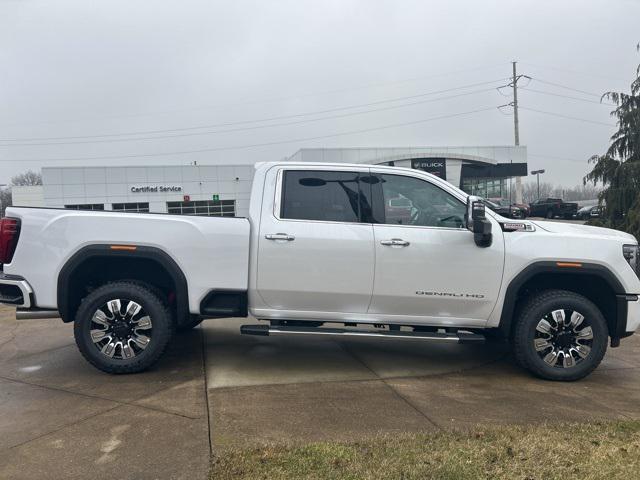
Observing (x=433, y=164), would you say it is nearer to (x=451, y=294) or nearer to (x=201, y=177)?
(x=201, y=177)

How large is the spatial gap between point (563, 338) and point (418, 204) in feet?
6.30

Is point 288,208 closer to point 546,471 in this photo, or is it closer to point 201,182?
point 546,471

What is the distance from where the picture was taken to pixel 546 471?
3199mm

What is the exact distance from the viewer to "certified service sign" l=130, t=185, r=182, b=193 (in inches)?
1535

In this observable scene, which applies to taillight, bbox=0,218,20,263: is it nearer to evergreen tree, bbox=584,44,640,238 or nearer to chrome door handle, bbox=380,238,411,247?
chrome door handle, bbox=380,238,411,247

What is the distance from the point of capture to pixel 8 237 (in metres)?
4.89

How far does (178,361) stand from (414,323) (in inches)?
102

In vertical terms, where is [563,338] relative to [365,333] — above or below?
below

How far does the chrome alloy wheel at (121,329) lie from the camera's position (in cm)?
493

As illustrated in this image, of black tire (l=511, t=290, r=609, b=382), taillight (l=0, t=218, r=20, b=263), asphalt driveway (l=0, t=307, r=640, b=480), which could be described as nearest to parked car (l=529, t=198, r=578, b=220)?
asphalt driveway (l=0, t=307, r=640, b=480)

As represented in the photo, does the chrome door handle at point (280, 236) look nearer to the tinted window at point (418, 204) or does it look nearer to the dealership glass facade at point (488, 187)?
the tinted window at point (418, 204)

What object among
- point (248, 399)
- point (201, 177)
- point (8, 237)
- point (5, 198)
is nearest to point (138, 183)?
point (201, 177)

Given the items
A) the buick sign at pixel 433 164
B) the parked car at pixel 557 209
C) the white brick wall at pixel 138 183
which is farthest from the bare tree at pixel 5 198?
the parked car at pixel 557 209

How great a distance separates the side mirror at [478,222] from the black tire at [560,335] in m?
0.85
